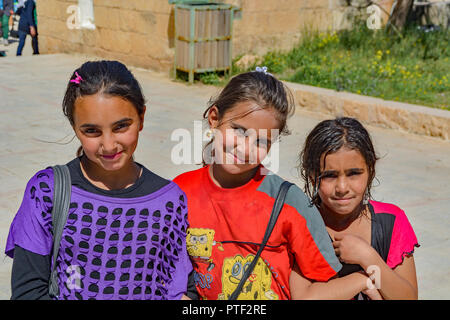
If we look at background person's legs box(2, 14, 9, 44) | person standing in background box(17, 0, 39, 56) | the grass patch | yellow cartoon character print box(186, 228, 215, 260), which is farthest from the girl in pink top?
background person's legs box(2, 14, 9, 44)

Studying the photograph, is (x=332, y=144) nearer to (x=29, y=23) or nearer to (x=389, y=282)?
(x=389, y=282)

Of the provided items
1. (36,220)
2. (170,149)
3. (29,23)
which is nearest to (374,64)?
(170,149)

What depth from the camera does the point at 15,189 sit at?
17.0ft

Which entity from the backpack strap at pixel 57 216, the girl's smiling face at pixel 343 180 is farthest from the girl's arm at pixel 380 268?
the backpack strap at pixel 57 216

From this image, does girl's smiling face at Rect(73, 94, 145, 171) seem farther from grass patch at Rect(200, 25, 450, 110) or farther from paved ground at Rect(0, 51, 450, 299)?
grass patch at Rect(200, 25, 450, 110)

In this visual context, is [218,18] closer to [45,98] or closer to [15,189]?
[45,98]

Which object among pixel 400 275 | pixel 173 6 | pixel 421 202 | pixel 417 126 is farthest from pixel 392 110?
pixel 400 275

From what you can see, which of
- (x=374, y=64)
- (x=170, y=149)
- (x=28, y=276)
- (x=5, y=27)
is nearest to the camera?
(x=28, y=276)

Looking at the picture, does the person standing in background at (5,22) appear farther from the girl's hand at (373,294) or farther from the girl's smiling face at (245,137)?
the girl's hand at (373,294)

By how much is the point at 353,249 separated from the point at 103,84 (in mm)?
981

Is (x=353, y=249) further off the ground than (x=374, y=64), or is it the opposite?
(x=353, y=249)

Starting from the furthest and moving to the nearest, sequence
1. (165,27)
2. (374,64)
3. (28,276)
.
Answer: (165,27) < (374,64) < (28,276)

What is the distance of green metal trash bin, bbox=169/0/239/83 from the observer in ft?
31.9

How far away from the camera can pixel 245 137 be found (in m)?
2.08
